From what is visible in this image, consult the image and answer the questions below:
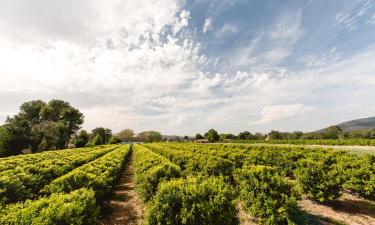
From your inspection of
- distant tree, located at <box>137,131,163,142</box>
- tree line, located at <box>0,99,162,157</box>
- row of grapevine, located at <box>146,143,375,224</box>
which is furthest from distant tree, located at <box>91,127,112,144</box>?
row of grapevine, located at <box>146,143,375,224</box>

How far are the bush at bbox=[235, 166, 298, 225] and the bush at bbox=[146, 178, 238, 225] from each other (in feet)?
6.69

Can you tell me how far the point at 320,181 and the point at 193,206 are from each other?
6.63 meters

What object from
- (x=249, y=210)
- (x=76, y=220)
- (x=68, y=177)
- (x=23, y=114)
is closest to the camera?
(x=76, y=220)

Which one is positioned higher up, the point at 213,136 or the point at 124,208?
the point at 213,136

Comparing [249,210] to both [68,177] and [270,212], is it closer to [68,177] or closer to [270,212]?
[270,212]

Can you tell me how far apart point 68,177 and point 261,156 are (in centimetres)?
1299

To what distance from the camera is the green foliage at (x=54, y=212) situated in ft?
12.2

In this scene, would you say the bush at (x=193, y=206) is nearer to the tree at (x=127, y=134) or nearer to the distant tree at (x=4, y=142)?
the distant tree at (x=4, y=142)

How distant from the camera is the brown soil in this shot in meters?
6.89

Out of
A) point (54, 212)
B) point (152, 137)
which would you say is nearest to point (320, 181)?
point (54, 212)

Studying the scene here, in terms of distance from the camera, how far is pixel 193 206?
14.9 feet

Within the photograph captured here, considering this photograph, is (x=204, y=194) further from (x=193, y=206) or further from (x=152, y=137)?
(x=152, y=137)

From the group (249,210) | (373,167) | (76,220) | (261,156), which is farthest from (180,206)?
(261,156)

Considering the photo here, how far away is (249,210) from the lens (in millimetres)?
6598
